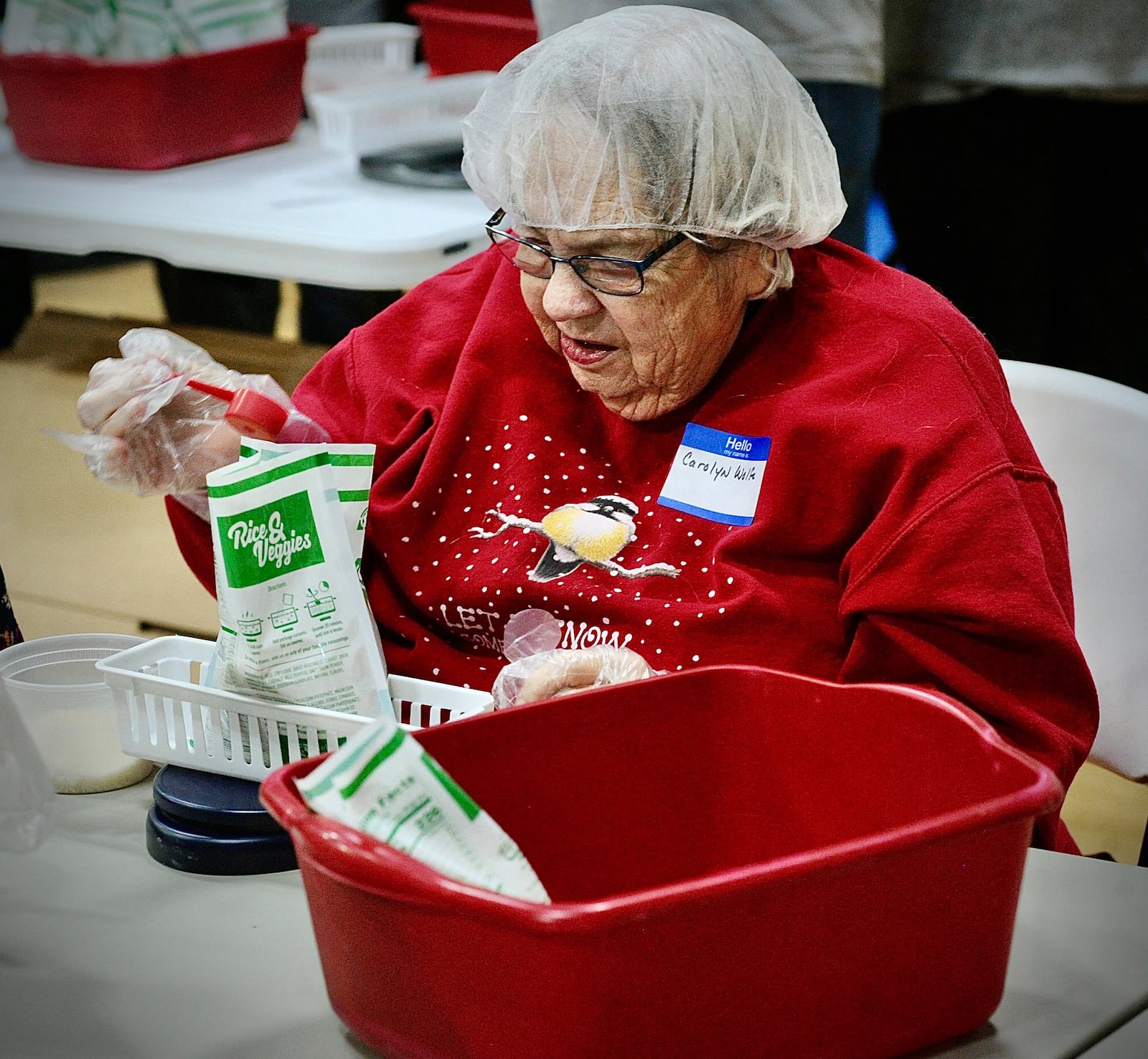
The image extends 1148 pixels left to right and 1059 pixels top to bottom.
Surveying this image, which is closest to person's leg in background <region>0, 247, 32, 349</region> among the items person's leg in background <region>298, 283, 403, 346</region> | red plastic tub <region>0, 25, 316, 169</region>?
person's leg in background <region>298, 283, 403, 346</region>

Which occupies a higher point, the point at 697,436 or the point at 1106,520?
the point at 697,436

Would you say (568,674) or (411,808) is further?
(568,674)

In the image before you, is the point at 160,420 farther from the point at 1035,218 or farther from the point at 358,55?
the point at 358,55

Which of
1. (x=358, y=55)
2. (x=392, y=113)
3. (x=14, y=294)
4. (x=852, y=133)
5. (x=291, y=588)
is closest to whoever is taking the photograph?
(x=291, y=588)

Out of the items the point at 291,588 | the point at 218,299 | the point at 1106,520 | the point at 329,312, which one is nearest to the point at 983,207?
the point at 1106,520

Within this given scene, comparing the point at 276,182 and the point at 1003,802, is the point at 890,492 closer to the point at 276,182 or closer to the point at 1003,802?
the point at 1003,802

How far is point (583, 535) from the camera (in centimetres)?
125

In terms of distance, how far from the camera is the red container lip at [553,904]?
2.12 ft

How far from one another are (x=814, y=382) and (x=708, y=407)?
4.1 inches

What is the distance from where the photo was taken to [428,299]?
4.75ft

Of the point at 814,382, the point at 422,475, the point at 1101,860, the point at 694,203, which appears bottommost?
the point at 1101,860

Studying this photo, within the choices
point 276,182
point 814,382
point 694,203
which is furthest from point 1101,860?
point 276,182

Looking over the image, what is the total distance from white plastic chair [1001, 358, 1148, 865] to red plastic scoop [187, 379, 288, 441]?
31.2 inches

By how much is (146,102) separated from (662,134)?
4.89ft
